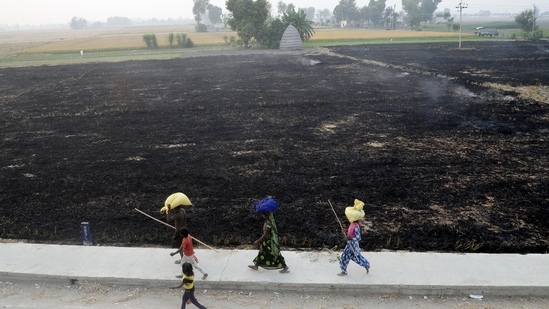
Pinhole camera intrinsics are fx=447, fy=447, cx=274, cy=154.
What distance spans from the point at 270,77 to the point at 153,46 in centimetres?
4272

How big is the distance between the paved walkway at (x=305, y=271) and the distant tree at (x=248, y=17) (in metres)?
58.9

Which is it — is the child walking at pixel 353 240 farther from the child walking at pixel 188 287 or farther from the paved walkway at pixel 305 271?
the child walking at pixel 188 287

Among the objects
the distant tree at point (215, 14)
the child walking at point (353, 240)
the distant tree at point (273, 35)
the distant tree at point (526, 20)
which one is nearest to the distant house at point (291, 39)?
the distant tree at point (273, 35)

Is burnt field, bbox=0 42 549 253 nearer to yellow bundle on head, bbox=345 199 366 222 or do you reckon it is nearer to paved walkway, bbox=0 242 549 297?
paved walkway, bbox=0 242 549 297

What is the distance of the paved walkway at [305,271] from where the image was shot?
637 centimetres

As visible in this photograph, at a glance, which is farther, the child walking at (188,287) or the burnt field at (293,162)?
the burnt field at (293,162)

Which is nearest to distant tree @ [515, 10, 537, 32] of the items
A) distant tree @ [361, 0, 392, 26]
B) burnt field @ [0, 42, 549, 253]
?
burnt field @ [0, 42, 549, 253]

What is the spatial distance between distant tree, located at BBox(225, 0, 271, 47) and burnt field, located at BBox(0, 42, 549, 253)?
3912 centimetres

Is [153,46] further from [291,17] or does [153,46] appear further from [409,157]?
[409,157]

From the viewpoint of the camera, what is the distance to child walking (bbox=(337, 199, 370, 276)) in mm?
6410

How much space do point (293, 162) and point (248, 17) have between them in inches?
2175

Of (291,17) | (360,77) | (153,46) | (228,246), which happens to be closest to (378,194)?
(228,246)

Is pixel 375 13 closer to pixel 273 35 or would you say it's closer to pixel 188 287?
pixel 273 35

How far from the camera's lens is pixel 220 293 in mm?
6520
